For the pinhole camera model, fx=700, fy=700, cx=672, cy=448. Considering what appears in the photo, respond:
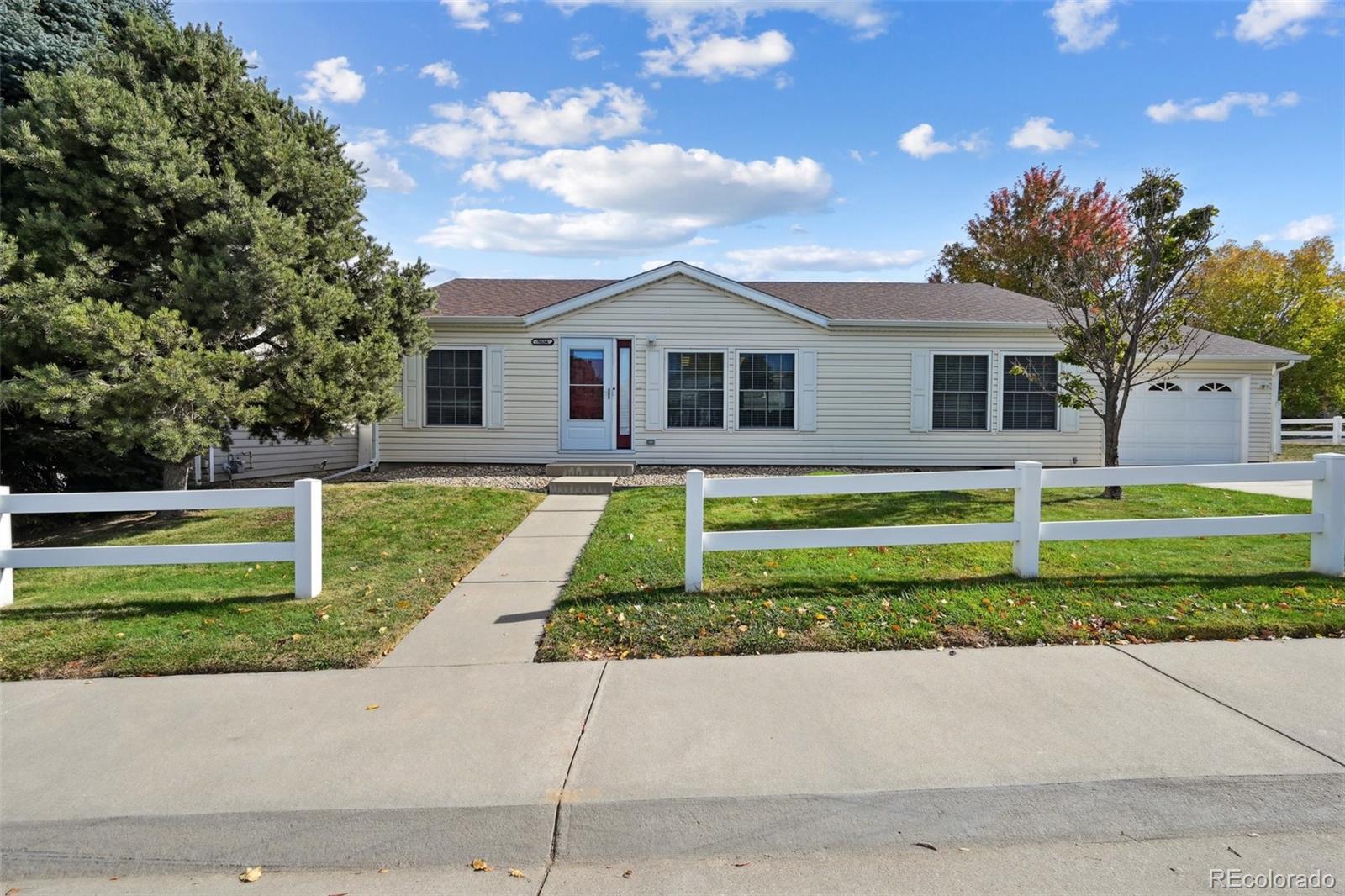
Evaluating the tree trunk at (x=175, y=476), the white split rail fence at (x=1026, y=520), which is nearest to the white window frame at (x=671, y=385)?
the tree trunk at (x=175, y=476)

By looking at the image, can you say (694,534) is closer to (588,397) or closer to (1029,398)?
(588,397)

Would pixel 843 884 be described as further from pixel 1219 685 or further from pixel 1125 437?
pixel 1125 437

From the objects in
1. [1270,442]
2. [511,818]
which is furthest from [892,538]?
[1270,442]

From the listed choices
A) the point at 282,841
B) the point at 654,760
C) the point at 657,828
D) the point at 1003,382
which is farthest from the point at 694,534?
the point at 1003,382

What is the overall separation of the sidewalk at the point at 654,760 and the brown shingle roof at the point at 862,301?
11.3 metres

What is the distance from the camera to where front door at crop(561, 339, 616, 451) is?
14.7 metres

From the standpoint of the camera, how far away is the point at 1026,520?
5.82 m

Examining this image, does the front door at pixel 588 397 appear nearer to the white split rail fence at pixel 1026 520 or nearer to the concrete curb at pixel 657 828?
the white split rail fence at pixel 1026 520

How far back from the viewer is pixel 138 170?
25.9 ft

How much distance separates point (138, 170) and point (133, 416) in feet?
9.13

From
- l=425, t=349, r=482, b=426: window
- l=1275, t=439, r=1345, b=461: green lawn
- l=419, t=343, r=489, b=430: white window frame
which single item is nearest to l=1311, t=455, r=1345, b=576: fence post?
l=419, t=343, r=489, b=430: white window frame

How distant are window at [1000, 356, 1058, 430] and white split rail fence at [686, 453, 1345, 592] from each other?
9024 mm

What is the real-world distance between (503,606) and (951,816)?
3.75m

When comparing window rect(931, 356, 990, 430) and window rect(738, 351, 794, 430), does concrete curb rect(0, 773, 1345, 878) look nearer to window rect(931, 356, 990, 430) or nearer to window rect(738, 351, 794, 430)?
window rect(738, 351, 794, 430)
